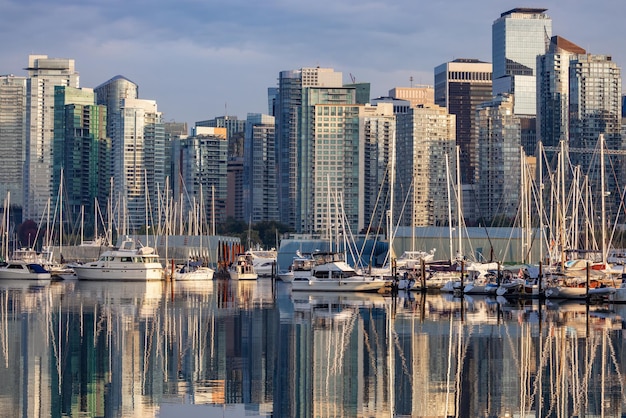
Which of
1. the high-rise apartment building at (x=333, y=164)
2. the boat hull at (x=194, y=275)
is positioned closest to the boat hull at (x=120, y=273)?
the boat hull at (x=194, y=275)

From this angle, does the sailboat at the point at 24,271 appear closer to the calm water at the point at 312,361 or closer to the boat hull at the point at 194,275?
the boat hull at the point at 194,275

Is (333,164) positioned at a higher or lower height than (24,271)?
higher

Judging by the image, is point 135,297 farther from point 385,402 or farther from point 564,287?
point 385,402

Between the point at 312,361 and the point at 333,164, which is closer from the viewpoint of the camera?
the point at 312,361

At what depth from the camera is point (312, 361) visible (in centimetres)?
3756

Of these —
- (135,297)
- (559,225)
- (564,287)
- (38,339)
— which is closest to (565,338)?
(38,339)

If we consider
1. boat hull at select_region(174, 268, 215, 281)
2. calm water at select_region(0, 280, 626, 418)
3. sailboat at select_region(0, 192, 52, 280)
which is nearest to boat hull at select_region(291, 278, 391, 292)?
calm water at select_region(0, 280, 626, 418)

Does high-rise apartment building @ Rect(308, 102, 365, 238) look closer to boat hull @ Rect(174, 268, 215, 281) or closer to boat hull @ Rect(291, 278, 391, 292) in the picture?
boat hull @ Rect(174, 268, 215, 281)

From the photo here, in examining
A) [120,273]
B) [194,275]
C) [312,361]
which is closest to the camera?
[312,361]

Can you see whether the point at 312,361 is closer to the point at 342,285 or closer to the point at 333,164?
the point at 342,285

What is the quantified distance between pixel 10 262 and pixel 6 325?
2121 inches

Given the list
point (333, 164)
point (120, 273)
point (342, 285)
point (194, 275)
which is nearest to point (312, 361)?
point (342, 285)

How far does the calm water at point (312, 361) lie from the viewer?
29.7 metres

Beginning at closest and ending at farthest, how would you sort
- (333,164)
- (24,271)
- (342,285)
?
1. (342,285)
2. (24,271)
3. (333,164)
